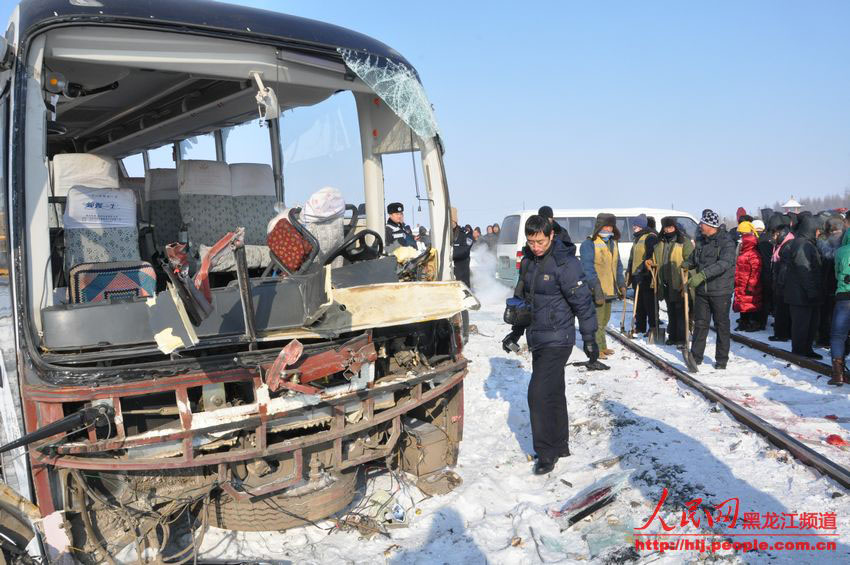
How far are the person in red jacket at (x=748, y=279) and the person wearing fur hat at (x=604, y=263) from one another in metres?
2.48

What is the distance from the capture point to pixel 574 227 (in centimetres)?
1608

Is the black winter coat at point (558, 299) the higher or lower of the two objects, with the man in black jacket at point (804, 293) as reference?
higher

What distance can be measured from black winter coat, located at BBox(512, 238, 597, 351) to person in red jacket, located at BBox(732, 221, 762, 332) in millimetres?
6510

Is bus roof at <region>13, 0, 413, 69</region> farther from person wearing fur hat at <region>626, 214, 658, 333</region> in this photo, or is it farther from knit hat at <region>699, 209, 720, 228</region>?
person wearing fur hat at <region>626, 214, 658, 333</region>

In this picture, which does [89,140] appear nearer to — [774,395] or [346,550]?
[346,550]

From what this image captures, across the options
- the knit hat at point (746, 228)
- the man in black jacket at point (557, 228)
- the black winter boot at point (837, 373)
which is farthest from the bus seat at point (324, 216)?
the knit hat at point (746, 228)

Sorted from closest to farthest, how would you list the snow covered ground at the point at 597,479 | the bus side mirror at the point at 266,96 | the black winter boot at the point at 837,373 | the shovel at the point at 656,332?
1. the snow covered ground at the point at 597,479
2. the bus side mirror at the point at 266,96
3. the black winter boot at the point at 837,373
4. the shovel at the point at 656,332

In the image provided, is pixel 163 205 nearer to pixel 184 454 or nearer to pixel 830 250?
pixel 184 454

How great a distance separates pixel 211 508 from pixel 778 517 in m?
3.24

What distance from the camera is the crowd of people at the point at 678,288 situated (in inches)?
183

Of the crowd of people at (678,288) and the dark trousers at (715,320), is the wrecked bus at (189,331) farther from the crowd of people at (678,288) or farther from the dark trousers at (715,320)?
the dark trousers at (715,320)

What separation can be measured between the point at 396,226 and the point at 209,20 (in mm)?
3213

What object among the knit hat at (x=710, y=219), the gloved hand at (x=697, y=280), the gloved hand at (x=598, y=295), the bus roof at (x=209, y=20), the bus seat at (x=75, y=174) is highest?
the bus roof at (x=209, y=20)

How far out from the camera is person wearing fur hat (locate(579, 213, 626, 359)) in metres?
8.42
